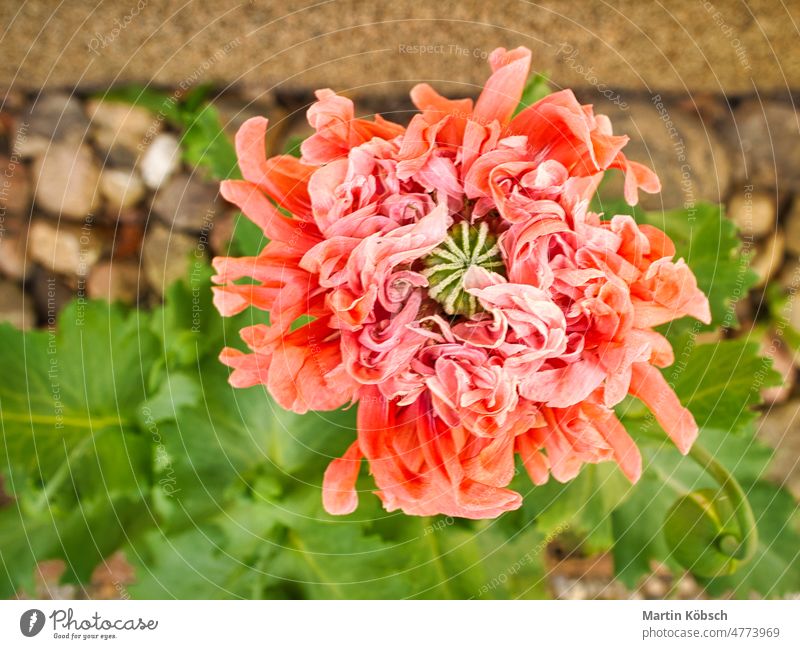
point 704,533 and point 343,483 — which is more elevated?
point 343,483

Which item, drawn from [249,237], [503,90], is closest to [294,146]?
[249,237]

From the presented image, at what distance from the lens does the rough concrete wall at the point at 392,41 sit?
0.43 meters

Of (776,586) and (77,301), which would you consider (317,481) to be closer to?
(77,301)

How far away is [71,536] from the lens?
1.51 ft

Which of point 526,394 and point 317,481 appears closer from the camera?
point 526,394

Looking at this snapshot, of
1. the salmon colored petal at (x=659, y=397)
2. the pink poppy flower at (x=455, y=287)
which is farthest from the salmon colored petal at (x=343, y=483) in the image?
the salmon colored petal at (x=659, y=397)

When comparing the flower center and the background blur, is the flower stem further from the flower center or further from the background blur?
the flower center

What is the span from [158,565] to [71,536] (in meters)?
0.07

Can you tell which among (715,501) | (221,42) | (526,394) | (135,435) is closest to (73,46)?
(221,42)

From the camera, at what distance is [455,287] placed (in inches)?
10.8

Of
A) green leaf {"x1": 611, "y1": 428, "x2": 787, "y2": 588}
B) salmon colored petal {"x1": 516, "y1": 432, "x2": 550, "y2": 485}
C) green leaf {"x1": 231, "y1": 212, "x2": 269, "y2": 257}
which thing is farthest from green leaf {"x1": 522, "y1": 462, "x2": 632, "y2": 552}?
green leaf {"x1": 231, "y1": 212, "x2": 269, "y2": 257}

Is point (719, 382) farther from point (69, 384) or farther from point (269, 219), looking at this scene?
point (69, 384)

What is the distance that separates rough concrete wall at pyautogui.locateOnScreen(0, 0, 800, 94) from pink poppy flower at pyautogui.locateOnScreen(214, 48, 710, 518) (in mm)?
167

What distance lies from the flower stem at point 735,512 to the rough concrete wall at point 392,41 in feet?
0.81
